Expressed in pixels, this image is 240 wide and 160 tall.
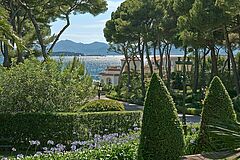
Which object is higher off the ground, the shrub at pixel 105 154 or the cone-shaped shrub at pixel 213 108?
the cone-shaped shrub at pixel 213 108

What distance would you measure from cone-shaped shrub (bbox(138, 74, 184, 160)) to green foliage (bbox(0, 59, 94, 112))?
7.99 metres

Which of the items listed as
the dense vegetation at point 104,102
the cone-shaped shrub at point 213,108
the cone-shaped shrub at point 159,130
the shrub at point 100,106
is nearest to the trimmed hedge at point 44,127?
the dense vegetation at point 104,102

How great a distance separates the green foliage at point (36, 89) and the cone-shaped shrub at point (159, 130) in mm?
7987

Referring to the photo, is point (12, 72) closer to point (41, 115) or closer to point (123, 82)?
point (41, 115)

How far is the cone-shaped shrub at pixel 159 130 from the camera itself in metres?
5.74

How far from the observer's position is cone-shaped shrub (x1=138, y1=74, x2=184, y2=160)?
5738 millimetres

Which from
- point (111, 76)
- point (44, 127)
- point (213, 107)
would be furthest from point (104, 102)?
point (111, 76)

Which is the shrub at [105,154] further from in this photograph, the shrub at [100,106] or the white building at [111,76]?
the white building at [111,76]

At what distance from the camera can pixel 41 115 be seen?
41.6 ft

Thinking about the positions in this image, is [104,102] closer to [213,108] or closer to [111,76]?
[213,108]

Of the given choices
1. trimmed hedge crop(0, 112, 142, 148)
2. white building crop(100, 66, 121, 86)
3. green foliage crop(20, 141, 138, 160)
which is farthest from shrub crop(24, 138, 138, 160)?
white building crop(100, 66, 121, 86)

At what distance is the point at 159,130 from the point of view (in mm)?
5754

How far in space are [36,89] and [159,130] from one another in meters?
8.35

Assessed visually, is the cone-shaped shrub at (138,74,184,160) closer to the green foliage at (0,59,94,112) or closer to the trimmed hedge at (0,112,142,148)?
the trimmed hedge at (0,112,142,148)
